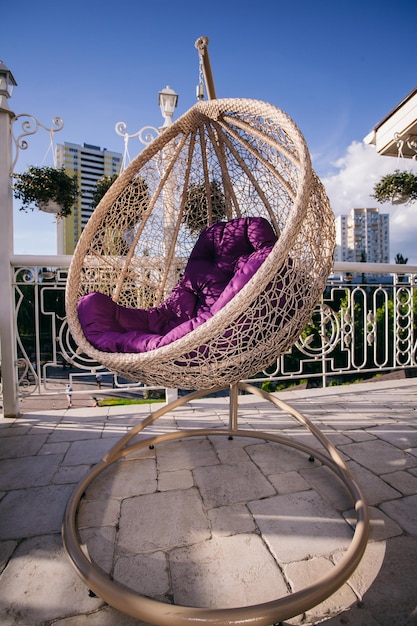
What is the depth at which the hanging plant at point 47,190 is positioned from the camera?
7.50 feet

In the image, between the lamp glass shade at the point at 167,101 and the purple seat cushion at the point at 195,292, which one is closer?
the purple seat cushion at the point at 195,292

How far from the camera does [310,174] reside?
102 cm

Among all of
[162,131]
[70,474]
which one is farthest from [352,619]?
[162,131]

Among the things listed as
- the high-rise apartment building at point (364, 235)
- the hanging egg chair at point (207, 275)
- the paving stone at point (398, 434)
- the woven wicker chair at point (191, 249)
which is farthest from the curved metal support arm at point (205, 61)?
the high-rise apartment building at point (364, 235)

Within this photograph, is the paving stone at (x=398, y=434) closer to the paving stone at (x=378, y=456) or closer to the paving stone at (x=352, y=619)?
the paving stone at (x=378, y=456)

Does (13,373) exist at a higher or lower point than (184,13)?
lower

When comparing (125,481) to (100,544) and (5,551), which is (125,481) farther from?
(5,551)

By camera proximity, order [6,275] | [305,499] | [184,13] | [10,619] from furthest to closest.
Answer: [184,13], [6,275], [305,499], [10,619]

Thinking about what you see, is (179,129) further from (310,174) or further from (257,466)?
(257,466)

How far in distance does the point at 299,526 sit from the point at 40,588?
2.39 ft

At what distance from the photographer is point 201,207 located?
1.92 metres

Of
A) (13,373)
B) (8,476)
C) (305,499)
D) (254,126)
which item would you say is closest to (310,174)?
(254,126)

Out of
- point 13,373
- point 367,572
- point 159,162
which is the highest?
point 159,162

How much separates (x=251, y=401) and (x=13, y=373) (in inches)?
62.2
